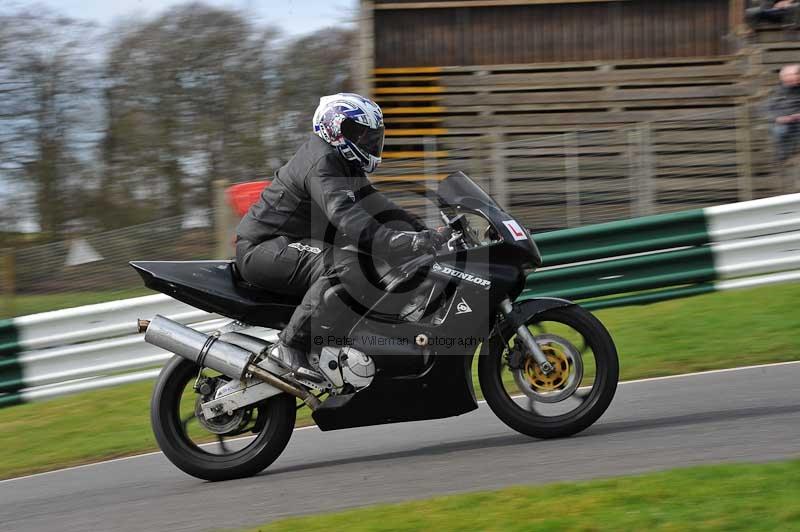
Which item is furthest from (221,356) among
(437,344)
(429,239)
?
(429,239)

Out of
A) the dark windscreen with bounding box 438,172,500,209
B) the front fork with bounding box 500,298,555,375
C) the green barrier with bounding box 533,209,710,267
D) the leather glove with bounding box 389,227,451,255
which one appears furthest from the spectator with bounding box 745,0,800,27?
the leather glove with bounding box 389,227,451,255

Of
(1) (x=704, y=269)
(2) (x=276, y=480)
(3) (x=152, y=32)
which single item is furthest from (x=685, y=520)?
(3) (x=152, y=32)

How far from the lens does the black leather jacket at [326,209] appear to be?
Answer: 545 centimetres

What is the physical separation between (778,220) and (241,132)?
967 centimetres

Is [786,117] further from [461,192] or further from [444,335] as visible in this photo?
[444,335]

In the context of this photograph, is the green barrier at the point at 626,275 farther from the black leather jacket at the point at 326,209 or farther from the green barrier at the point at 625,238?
the black leather jacket at the point at 326,209

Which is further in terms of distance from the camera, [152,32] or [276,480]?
[152,32]

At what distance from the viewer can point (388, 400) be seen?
5582mm

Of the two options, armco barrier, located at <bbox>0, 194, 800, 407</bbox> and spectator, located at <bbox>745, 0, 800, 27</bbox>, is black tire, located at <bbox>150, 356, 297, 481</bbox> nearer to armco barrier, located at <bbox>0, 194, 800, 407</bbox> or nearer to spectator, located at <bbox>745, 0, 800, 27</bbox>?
armco barrier, located at <bbox>0, 194, 800, 407</bbox>

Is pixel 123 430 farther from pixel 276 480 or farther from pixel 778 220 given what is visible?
pixel 778 220

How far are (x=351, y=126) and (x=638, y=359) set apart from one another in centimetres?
330

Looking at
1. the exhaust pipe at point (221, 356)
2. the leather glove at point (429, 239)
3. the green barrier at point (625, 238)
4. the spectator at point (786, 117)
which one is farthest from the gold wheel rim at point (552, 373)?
the spectator at point (786, 117)

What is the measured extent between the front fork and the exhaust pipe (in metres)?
1.07

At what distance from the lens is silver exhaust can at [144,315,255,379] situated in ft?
18.6
